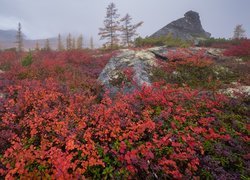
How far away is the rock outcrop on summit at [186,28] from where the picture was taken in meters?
35.2

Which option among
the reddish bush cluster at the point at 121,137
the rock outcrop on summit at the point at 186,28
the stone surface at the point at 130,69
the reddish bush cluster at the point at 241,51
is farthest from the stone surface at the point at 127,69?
the rock outcrop on summit at the point at 186,28

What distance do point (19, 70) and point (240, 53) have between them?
17.3 metres

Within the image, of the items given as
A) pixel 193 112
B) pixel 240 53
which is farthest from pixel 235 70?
pixel 193 112

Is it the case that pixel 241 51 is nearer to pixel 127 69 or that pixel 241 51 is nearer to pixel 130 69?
pixel 130 69

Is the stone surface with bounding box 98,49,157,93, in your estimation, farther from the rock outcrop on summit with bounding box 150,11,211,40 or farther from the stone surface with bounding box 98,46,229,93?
the rock outcrop on summit with bounding box 150,11,211,40

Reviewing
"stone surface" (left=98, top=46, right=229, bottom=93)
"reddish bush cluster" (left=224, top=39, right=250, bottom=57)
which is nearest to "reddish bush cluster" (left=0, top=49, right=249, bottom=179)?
"stone surface" (left=98, top=46, right=229, bottom=93)

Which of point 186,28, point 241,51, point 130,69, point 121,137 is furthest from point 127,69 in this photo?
point 186,28

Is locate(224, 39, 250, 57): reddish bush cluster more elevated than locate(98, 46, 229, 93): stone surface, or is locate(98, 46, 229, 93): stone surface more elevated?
locate(224, 39, 250, 57): reddish bush cluster

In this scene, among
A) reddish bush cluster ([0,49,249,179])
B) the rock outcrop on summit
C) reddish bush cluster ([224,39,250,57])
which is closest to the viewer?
reddish bush cluster ([0,49,249,179])

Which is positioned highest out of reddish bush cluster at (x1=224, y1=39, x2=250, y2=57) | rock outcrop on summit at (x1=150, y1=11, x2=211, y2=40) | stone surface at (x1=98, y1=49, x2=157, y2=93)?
rock outcrop on summit at (x1=150, y1=11, x2=211, y2=40)

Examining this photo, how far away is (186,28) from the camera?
3859 centimetres

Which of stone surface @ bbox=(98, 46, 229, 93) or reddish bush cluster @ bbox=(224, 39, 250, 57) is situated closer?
stone surface @ bbox=(98, 46, 229, 93)

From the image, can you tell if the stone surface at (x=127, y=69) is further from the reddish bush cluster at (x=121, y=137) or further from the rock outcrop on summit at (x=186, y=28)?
the rock outcrop on summit at (x=186, y=28)

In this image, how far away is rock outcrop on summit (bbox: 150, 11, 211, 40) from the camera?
116 ft
